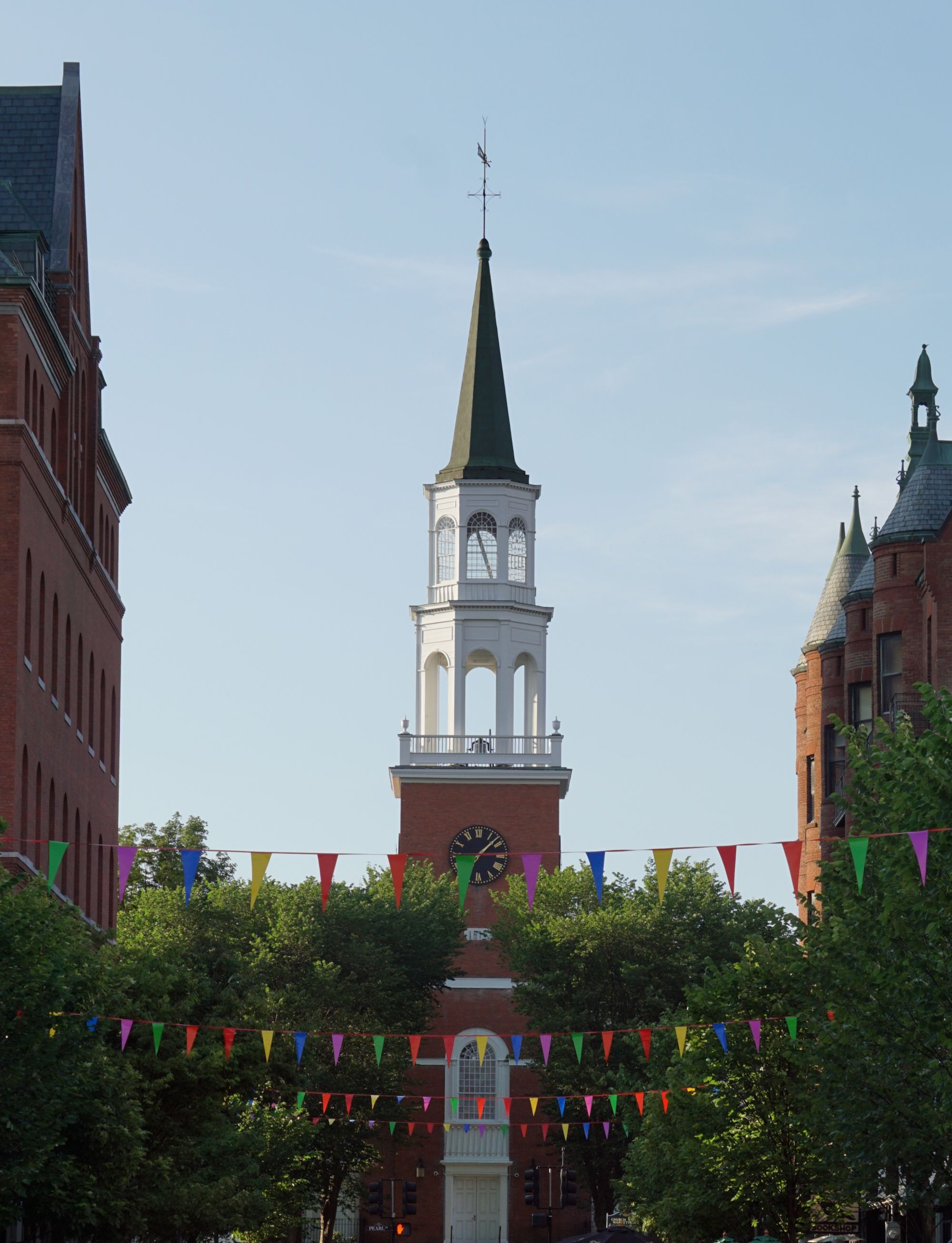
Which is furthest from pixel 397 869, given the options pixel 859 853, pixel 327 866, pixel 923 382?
pixel 923 382

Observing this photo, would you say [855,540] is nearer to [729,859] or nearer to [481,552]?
[481,552]

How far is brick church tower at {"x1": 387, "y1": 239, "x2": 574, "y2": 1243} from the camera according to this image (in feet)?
268

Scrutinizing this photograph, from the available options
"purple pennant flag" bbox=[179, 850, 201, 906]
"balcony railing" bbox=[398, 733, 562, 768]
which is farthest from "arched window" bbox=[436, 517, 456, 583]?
"purple pennant flag" bbox=[179, 850, 201, 906]

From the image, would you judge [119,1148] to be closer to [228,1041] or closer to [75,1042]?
[75,1042]

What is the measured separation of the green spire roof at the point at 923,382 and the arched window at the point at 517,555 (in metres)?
26.4

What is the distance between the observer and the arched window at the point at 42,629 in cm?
4622

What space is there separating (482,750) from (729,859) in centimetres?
5162

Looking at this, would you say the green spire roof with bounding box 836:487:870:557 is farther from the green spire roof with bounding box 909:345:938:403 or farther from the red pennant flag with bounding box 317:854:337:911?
the red pennant flag with bounding box 317:854:337:911

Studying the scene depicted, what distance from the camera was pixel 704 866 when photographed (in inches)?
3012


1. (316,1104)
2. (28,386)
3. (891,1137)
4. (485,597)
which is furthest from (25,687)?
(485,597)

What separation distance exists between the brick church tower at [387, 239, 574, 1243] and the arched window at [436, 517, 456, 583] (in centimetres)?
9

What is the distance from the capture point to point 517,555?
8506 centimetres

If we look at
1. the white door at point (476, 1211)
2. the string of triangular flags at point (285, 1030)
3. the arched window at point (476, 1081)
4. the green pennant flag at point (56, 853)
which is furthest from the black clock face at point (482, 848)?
the green pennant flag at point (56, 853)

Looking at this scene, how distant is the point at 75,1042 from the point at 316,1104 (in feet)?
128
